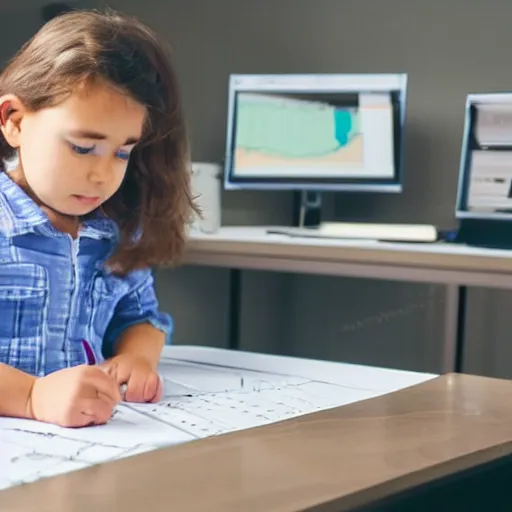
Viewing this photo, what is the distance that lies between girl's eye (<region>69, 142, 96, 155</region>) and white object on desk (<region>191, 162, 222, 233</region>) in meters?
1.19

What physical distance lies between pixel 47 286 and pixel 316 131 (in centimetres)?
133

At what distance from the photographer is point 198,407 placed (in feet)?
2.84

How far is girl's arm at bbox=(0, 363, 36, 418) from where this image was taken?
0.84 m

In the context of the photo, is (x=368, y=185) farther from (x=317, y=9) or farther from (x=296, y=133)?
(x=317, y=9)

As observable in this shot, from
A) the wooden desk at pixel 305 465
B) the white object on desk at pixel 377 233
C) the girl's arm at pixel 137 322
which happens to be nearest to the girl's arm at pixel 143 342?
the girl's arm at pixel 137 322

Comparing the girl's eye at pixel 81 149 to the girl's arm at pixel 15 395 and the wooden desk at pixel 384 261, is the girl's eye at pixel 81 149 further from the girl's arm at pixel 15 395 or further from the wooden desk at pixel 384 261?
the wooden desk at pixel 384 261

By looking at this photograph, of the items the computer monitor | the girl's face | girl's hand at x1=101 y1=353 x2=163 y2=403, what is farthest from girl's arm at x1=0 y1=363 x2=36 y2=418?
the computer monitor

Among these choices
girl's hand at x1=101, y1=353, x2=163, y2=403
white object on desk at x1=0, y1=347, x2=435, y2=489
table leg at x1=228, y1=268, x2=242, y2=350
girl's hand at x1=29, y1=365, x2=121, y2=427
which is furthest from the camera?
table leg at x1=228, y1=268, x2=242, y2=350

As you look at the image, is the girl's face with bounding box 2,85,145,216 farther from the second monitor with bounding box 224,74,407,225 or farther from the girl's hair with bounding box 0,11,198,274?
the second monitor with bounding box 224,74,407,225

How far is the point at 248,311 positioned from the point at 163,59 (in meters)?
1.65

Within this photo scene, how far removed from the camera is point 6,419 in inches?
32.4

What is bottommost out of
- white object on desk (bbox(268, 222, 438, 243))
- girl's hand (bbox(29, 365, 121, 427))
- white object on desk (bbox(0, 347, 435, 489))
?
white object on desk (bbox(0, 347, 435, 489))

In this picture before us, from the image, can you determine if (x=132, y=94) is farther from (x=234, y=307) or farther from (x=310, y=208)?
(x=234, y=307)

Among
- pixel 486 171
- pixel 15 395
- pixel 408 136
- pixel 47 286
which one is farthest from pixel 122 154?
pixel 408 136
